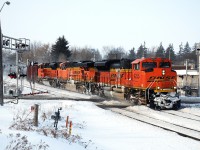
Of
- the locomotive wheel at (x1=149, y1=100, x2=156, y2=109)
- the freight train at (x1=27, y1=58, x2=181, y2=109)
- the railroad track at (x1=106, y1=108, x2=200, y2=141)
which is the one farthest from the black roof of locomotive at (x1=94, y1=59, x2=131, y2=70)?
the railroad track at (x1=106, y1=108, x2=200, y2=141)

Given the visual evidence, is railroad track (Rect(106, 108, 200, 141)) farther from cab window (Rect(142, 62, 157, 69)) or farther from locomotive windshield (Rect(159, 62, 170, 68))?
locomotive windshield (Rect(159, 62, 170, 68))

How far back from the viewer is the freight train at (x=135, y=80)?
21.7 meters

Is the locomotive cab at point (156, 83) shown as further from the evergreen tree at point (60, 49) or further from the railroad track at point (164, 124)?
the evergreen tree at point (60, 49)

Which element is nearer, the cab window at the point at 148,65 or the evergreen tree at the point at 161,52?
the cab window at the point at 148,65

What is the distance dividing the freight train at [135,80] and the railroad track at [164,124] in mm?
1871

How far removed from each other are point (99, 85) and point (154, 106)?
33.1ft

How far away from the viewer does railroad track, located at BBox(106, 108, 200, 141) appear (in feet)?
47.4

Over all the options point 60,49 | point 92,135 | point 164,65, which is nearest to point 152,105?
point 164,65

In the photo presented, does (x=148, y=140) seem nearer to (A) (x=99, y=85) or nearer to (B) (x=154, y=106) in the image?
(B) (x=154, y=106)

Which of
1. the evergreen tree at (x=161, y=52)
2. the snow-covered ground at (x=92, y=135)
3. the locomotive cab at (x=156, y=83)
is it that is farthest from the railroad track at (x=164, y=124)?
the evergreen tree at (x=161, y=52)

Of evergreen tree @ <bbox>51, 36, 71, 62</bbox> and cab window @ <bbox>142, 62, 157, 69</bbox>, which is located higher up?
evergreen tree @ <bbox>51, 36, 71, 62</bbox>

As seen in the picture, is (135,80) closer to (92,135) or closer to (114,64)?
(114,64)

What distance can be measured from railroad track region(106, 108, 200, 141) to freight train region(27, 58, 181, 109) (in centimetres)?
187

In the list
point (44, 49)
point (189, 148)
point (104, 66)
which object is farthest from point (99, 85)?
point (44, 49)
